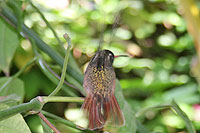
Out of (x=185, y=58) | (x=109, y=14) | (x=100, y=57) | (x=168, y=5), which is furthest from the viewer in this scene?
(x=185, y=58)

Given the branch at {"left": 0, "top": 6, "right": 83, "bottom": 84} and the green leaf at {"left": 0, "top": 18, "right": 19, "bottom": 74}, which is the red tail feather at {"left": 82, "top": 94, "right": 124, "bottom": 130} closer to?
the branch at {"left": 0, "top": 6, "right": 83, "bottom": 84}

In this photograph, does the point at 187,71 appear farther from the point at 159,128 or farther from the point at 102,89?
the point at 102,89

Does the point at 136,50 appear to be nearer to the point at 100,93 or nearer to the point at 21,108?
the point at 100,93

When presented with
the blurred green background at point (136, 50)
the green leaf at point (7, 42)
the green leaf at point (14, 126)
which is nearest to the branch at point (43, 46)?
the green leaf at point (7, 42)

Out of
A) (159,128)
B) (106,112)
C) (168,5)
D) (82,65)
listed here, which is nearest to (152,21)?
(168,5)

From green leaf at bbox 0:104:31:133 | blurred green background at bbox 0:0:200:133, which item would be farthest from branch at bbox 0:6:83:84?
blurred green background at bbox 0:0:200:133

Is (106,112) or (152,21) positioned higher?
(152,21)
